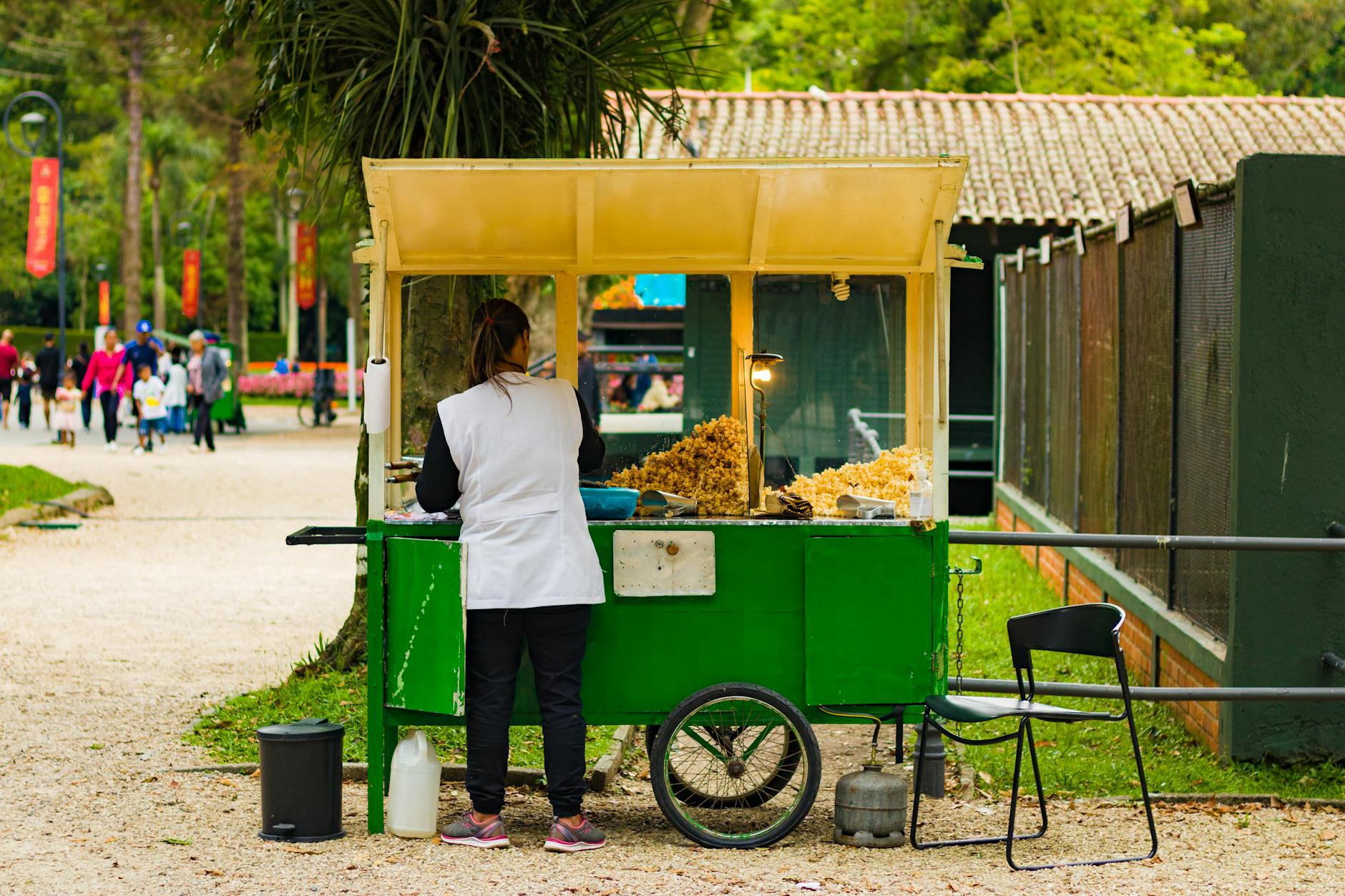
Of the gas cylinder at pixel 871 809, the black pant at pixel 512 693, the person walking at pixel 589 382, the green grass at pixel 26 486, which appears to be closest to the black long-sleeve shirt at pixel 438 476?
the black pant at pixel 512 693

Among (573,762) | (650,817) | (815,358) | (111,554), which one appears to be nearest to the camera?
(573,762)

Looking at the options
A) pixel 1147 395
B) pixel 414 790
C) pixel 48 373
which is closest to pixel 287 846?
pixel 414 790

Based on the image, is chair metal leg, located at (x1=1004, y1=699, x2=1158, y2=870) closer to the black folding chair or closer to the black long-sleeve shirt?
the black folding chair

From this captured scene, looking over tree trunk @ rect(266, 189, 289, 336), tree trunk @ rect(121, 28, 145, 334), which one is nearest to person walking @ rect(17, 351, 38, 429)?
tree trunk @ rect(121, 28, 145, 334)

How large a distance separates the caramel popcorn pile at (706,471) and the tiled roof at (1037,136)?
12389 millimetres

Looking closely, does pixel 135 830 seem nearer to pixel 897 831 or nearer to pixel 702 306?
pixel 897 831

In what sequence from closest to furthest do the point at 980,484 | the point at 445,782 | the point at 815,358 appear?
the point at 445,782, the point at 815,358, the point at 980,484

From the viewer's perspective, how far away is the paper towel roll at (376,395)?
18.9ft

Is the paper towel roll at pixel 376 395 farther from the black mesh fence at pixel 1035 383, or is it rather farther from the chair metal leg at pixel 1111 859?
the black mesh fence at pixel 1035 383

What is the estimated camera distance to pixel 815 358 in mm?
7238

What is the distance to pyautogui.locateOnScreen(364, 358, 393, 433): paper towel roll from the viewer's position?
577 cm

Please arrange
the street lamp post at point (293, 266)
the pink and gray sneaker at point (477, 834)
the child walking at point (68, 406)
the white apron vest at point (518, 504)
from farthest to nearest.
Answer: the street lamp post at point (293, 266), the child walking at point (68, 406), the pink and gray sneaker at point (477, 834), the white apron vest at point (518, 504)

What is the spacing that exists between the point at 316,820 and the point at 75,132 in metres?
68.7

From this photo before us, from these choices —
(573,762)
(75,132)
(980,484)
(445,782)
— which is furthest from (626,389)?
(75,132)
